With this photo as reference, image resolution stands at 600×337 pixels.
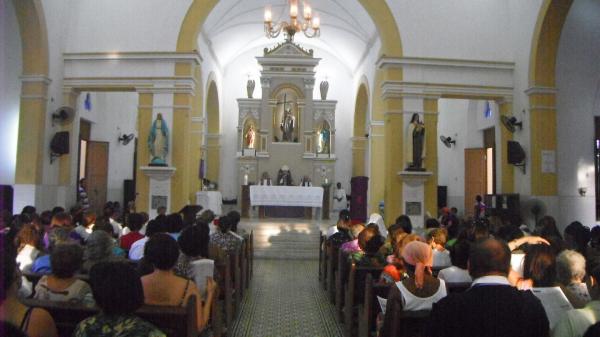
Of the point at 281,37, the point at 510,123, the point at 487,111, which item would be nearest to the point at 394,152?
the point at 510,123

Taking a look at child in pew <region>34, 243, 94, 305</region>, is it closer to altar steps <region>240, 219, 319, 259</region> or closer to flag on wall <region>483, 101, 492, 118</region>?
altar steps <region>240, 219, 319, 259</region>

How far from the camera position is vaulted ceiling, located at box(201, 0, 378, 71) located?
13.7 metres

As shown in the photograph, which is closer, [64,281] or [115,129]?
[64,281]

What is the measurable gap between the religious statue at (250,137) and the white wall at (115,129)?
387 cm

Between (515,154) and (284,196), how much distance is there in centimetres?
628

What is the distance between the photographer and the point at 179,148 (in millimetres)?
10281

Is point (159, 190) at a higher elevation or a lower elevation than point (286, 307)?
higher

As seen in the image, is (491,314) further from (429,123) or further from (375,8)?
(375,8)

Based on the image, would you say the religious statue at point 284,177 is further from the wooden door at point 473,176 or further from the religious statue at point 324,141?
the wooden door at point 473,176

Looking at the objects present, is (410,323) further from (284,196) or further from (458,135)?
(458,135)

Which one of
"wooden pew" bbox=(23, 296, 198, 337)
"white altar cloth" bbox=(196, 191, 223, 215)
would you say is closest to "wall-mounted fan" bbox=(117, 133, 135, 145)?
"white altar cloth" bbox=(196, 191, 223, 215)

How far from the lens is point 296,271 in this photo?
845 centimetres

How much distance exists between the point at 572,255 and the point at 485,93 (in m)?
8.21

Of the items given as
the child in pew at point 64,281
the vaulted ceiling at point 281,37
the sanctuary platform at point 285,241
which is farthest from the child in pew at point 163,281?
the vaulted ceiling at point 281,37
